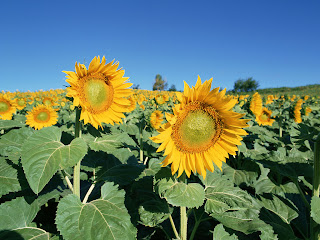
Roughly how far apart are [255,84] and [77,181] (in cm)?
5230

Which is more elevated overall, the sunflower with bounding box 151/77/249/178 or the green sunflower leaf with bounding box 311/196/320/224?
the sunflower with bounding box 151/77/249/178

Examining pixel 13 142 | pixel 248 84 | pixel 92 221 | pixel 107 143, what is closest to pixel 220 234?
pixel 92 221

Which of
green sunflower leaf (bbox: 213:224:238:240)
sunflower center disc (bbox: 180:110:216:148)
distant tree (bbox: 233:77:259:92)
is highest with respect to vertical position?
distant tree (bbox: 233:77:259:92)

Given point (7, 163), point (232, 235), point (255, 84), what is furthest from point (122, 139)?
point (255, 84)

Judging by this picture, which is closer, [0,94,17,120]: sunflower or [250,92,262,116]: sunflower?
[0,94,17,120]: sunflower

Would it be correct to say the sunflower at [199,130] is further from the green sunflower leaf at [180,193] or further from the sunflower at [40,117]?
the sunflower at [40,117]

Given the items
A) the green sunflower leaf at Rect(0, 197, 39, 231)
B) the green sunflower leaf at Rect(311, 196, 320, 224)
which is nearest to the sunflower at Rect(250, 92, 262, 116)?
the green sunflower leaf at Rect(311, 196, 320, 224)

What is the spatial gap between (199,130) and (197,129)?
20mm

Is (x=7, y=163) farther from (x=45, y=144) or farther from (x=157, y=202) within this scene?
(x=157, y=202)

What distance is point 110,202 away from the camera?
180cm

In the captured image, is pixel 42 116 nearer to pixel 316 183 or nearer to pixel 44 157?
pixel 44 157

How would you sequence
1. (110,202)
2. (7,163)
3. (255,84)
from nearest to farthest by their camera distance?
(110,202) → (7,163) → (255,84)

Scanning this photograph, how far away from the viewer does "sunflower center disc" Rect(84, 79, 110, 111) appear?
1790 mm

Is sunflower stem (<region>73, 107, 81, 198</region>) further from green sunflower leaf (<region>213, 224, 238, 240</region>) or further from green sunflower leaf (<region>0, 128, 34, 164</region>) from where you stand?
green sunflower leaf (<region>213, 224, 238, 240</region>)
